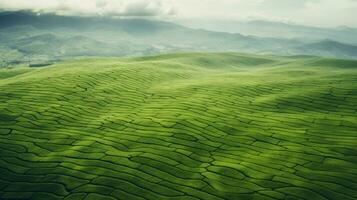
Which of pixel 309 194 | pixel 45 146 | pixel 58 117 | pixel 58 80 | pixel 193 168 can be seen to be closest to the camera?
→ pixel 309 194

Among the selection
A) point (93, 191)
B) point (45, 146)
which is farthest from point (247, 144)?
point (45, 146)

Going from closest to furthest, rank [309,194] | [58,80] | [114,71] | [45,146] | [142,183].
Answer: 1. [309,194]
2. [142,183]
3. [45,146]
4. [58,80]
5. [114,71]

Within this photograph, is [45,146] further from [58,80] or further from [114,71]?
[114,71]

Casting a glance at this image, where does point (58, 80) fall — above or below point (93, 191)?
above

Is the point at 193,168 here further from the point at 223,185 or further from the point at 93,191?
the point at 93,191

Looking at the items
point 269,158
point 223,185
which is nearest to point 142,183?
point 223,185

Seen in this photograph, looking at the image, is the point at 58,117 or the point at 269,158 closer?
the point at 269,158
